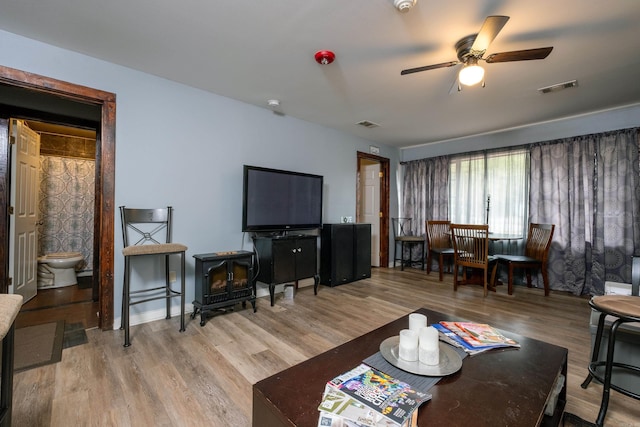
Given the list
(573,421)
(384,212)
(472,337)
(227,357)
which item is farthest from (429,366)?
(384,212)

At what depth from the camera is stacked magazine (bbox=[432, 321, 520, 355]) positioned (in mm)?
1285

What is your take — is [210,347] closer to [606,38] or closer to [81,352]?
[81,352]

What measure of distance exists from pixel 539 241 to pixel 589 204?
718mm

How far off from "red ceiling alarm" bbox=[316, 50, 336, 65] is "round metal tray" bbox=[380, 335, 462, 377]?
2.10 meters

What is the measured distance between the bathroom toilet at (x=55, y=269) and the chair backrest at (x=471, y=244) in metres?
5.18

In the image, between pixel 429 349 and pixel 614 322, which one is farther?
pixel 614 322

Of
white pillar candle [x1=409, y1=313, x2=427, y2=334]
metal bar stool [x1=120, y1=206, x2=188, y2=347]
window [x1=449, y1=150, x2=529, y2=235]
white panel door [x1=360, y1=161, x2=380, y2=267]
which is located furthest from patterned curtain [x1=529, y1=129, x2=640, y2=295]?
metal bar stool [x1=120, y1=206, x2=188, y2=347]

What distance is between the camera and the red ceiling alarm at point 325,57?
2.19 meters

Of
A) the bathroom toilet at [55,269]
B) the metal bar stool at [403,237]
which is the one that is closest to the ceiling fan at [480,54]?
the metal bar stool at [403,237]

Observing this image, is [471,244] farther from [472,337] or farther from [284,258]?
[472,337]

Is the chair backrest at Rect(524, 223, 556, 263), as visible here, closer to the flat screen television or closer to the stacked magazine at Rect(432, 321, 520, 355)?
the stacked magazine at Rect(432, 321, 520, 355)

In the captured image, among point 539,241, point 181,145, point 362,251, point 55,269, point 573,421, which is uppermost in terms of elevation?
point 181,145

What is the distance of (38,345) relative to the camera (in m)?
2.07

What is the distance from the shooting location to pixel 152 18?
6.05ft
